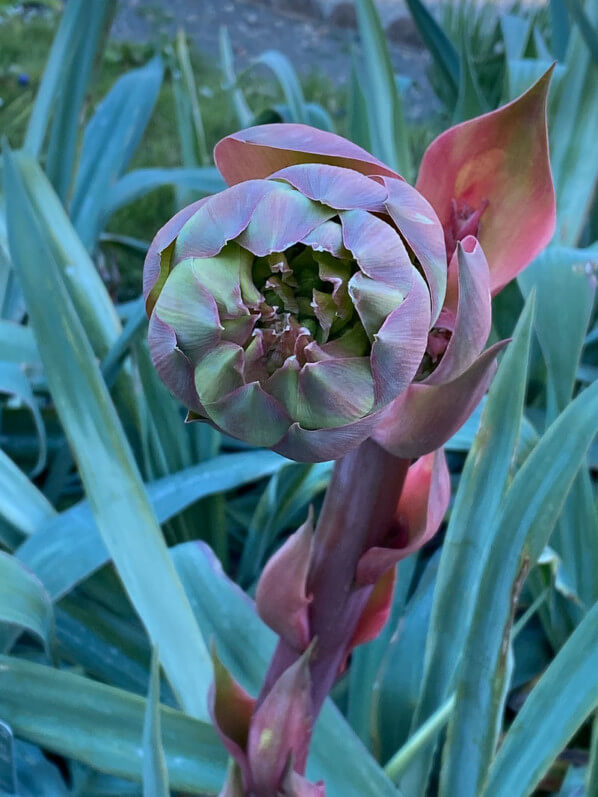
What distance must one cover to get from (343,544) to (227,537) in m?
0.44

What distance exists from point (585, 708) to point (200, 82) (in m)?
2.08

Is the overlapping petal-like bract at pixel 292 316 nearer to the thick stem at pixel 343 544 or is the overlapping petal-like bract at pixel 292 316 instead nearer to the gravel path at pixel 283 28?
the thick stem at pixel 343 544

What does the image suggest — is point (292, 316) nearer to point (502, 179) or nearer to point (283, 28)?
point (502, 179)

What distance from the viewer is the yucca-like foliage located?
15.5 inches

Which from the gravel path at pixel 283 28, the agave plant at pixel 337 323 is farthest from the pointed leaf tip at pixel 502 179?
the gravel path at pixel 283 28

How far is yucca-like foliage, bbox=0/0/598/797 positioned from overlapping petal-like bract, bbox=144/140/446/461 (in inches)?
4.8

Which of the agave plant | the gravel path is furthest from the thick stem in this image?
the gravel path

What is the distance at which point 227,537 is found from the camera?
2.44 feet

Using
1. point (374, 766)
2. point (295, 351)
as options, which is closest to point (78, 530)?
point (374, 766)

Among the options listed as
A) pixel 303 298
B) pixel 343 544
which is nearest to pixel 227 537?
pixel 343 544

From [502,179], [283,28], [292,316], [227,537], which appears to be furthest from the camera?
[283,28]

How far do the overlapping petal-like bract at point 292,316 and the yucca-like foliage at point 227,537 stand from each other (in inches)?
4.8

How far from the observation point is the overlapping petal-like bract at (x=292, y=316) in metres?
0.20

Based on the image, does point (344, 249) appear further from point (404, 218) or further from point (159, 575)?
point (159, 575)
